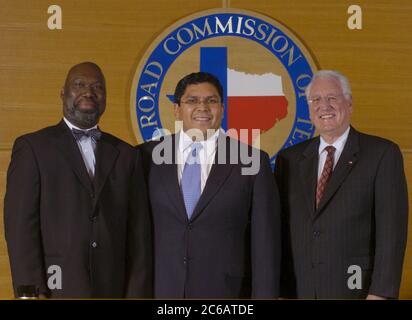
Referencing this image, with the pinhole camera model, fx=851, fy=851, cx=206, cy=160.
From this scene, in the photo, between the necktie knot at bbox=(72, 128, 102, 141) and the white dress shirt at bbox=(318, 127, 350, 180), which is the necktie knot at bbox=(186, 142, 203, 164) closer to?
the necktie knot at bbox=(72, 128, 102, 141)

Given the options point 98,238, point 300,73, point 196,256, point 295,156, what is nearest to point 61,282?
point 98,238

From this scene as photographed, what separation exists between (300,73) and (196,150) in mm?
805

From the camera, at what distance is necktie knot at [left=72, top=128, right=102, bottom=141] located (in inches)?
136

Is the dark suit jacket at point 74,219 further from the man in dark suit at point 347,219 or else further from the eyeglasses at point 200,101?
the man in dark suit at point 347,219

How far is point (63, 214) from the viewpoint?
336 centimetres

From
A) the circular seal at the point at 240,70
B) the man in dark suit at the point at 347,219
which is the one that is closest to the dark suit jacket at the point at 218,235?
the man in dark suit at the point at 347,219

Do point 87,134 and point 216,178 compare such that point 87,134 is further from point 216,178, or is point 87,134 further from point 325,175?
point 325,175

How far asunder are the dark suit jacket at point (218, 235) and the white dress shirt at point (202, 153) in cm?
5

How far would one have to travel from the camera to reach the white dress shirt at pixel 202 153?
139 inches

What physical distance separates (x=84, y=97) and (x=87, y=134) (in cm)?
15

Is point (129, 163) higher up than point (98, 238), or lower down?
higher up

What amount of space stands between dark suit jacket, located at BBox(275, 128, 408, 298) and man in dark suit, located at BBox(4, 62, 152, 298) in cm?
66

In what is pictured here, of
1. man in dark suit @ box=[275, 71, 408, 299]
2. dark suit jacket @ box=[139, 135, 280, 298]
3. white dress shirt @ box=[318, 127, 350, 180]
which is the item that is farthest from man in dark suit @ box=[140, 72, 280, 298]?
white dress shirt @ box=[318, 127, 350, 180]
